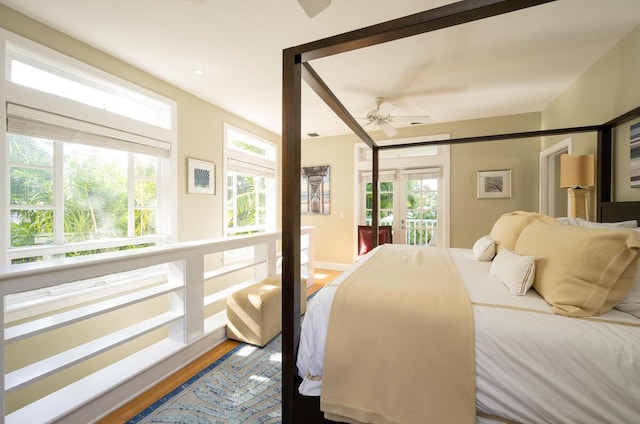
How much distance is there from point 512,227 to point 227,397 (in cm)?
234

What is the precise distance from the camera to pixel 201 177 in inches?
143

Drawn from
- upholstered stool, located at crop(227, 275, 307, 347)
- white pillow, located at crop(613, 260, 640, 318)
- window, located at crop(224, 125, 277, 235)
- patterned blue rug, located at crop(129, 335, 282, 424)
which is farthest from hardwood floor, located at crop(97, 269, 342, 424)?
white pillow, located at crop(613, 260, 640, 318)

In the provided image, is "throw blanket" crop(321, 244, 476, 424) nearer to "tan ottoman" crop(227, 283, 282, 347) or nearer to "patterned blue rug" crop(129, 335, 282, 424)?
"patterned blue rug" crop(129, 335, 282, 424)

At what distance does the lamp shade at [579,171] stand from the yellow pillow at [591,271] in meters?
1.76

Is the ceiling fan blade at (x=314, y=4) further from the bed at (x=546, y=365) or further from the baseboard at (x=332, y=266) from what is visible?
the baseboard at (x=332, y=266)

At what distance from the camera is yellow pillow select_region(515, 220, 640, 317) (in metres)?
1.07

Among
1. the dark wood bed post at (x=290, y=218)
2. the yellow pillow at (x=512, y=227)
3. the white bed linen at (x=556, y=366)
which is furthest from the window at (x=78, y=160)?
the yellow pillow at (x=512, y=227)

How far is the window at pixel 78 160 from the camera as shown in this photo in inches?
83.2

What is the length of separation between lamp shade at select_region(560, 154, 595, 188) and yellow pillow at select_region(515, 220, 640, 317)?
176 centimetres

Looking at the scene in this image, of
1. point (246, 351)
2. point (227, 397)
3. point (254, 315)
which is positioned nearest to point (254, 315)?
point (254, 315)

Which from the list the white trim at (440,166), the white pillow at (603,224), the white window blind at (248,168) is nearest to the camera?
the white pillow at (603,224)

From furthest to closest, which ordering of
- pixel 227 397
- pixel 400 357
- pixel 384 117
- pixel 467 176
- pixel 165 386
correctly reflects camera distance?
pixel 467 176
pixel 384 117
pixel 165 386
pixel 227 397
pixel 400 357

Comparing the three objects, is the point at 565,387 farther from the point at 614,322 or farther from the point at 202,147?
the point at 202,147

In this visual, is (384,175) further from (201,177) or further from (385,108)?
(201,177)
